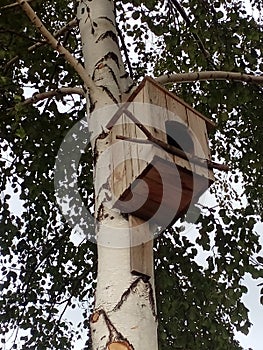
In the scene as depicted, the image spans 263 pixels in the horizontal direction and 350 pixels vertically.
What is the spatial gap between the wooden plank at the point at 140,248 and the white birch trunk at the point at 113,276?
12 mm

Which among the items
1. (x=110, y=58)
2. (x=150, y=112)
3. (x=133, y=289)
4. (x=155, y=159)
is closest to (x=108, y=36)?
(x=110, y=58)

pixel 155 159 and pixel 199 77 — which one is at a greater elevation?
pixel 199 77

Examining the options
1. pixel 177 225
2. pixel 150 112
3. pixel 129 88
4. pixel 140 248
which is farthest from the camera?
pixel 177 225

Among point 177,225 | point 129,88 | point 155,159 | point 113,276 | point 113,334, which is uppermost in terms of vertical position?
point 177,225

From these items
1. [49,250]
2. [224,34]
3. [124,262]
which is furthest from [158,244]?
[124,262]

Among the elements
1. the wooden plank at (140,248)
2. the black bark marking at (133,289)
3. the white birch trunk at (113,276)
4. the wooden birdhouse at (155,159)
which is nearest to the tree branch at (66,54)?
the white birch trunk at (113,276)

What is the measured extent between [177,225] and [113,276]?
1766 millimetres

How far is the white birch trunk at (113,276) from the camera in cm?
112

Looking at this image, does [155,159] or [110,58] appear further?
[110,58]

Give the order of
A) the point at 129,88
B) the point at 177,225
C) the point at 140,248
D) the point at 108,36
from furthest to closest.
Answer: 1. the point at 177,225
2. the point at 108,36
3. the point at 129,88
4. the point at 140,248

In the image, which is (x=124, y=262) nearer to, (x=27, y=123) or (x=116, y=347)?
(x=116, y=347)

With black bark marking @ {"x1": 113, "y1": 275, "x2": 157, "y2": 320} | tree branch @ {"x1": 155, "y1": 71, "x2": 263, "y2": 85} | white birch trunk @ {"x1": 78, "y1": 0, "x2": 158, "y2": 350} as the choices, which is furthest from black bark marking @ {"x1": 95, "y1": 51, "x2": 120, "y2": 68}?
black bark marking @ {"x1": 113, "y1": 275, "x2": 157, "y2": 320}

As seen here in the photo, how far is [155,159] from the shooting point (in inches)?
51.8

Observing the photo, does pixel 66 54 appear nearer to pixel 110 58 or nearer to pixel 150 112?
pixel 110 58
